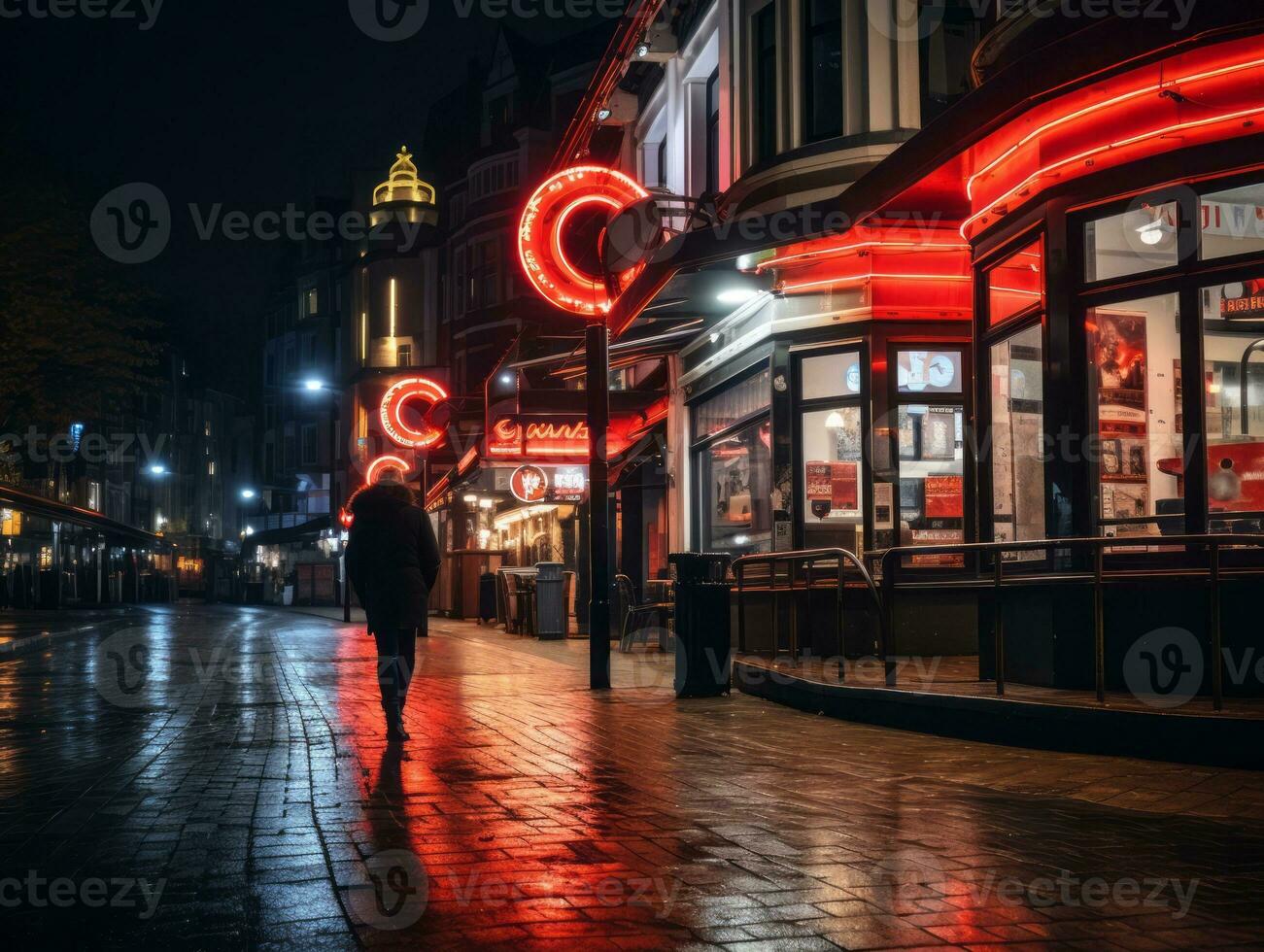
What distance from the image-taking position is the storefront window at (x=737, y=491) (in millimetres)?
17328

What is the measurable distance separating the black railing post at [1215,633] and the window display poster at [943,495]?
269 inches

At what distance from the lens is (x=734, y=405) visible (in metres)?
18.8

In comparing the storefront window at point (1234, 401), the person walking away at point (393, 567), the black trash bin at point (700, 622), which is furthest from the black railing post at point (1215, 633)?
the person walking away at point (393, 567)

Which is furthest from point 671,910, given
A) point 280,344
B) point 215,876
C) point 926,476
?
point 280,344

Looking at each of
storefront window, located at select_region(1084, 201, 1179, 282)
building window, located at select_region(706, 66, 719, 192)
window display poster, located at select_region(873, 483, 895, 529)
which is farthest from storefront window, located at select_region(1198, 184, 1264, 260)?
building window, located at select_region(706, 66, 719, 192)

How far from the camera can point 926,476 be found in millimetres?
15531

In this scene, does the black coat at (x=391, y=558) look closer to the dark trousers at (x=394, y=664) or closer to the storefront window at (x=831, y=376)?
the dark trousers at (x=394, y=664)

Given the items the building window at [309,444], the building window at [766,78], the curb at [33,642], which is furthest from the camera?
the building window at [309,444]

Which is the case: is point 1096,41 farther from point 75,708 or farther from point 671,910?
point 75,708

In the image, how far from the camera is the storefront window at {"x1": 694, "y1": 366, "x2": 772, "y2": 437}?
56.4ft

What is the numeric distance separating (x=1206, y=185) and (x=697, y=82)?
40.8 ft

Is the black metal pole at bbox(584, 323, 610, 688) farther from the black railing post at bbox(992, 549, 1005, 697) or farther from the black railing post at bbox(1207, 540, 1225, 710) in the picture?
the black railing post at bbox(1207, 540, 1225, 710)

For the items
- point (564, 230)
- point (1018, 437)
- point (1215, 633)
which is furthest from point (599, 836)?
point (564, 230)

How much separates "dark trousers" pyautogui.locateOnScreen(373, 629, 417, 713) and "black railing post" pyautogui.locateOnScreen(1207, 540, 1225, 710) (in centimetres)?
520
